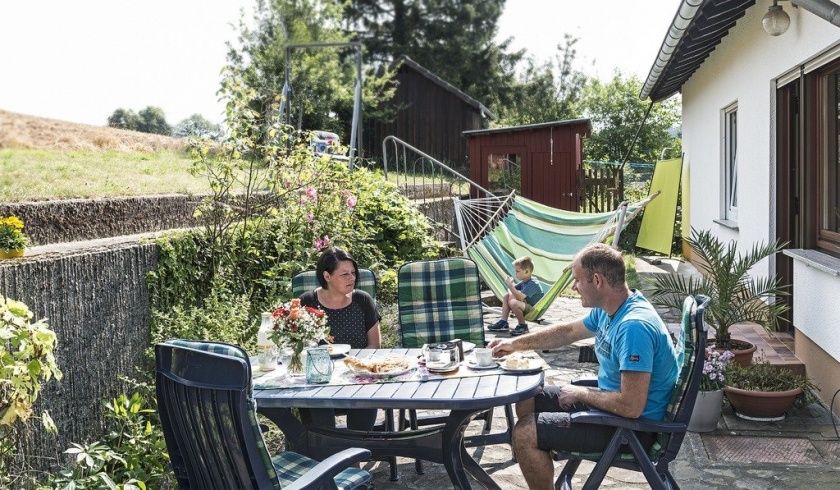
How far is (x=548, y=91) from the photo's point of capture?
32844 mm

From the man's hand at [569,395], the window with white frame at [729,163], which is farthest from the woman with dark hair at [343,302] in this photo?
the window with white frame at [729,163]

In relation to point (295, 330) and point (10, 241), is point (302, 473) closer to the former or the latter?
point (295, 330)

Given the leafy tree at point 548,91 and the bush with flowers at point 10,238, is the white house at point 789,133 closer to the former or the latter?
the bush with flowers at point 10,238

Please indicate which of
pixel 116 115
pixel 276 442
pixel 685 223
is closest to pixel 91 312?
pixel 276 442

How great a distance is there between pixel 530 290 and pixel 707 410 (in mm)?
3534

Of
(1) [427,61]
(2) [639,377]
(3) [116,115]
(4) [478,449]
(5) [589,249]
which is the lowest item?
(4) [478,449]

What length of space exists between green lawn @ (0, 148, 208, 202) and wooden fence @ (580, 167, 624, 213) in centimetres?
735

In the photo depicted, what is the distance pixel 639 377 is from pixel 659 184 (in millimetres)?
11315

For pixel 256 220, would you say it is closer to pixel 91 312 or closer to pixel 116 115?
pixel 91 312

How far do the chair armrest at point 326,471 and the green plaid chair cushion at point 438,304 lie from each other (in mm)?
2346

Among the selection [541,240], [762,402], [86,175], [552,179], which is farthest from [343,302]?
[552,179]

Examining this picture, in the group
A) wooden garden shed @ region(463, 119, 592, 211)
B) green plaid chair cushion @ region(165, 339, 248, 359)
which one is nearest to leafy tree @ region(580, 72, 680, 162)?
wooden garden shed @ region(463, 119, 592, 211)

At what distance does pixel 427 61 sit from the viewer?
30688mm

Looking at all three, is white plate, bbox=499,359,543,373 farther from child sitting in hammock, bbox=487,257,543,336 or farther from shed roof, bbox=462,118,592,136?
shed roof, bbox=462,118,592,136
